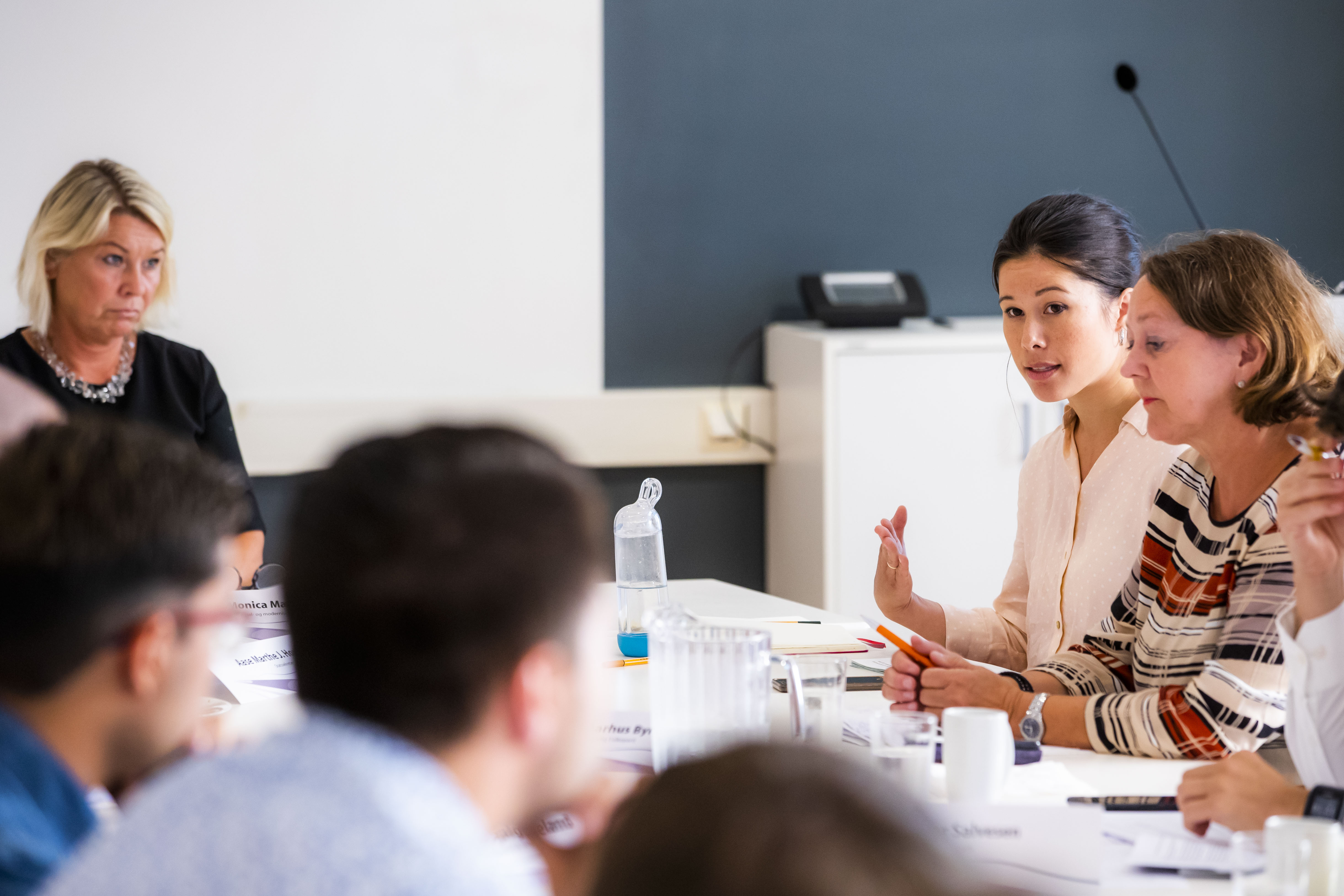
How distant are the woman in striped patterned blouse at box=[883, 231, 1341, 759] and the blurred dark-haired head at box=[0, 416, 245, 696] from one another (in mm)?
1051

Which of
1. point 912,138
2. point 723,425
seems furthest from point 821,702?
point 912,138

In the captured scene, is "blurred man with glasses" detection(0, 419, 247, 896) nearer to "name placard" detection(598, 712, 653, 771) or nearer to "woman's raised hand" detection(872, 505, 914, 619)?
"name placard" detection(598, 712, 653, 771)

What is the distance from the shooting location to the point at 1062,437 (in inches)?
92.8

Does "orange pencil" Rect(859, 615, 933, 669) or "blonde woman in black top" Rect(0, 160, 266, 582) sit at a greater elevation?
"blonde woman in black top" Rect(0, 160, 266, 582)

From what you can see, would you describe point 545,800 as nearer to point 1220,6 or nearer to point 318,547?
point 318,547

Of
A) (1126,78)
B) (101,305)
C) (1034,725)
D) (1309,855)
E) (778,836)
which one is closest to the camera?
(778,836)

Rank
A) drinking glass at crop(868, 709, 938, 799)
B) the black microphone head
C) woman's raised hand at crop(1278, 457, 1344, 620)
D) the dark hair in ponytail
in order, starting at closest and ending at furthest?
drinking glass at crop(868, 709, 938, 799)
woman's raised hand at crop(1278, 457, 1344, 620)
the dark hair in ponytail
the black microphone head

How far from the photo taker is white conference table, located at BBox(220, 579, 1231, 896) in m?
1.17

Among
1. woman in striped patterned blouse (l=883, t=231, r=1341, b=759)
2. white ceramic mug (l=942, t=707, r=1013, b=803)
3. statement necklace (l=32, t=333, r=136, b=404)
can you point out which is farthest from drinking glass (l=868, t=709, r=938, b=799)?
statement necklace (l=32, t=333, r=136, b=404)

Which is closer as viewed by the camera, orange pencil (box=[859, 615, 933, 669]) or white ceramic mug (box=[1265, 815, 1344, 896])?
white ceramic mug (box=[1265, 815, 1344, 896])

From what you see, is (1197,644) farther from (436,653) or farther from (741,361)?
(741,361)

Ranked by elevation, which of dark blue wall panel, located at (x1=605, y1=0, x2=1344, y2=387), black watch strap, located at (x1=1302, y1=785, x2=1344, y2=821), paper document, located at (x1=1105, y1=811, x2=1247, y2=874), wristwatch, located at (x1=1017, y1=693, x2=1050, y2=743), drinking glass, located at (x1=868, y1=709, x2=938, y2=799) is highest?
dark blue wall panel, located at (x1=605, y1=0, x2=1344, y2=387)

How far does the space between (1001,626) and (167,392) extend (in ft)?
5.88

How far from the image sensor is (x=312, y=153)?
3.48m
